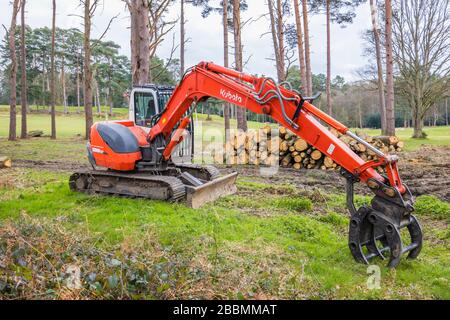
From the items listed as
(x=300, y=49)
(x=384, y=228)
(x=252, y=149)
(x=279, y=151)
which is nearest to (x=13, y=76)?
(x=300, y=49)

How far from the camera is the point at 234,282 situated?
3896 millimetres

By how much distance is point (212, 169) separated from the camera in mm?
8781

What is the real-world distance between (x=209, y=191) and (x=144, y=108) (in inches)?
88.2

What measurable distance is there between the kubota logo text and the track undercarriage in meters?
1.82

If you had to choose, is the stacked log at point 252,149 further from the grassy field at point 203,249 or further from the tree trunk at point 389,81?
the tree trunk at point 389,81

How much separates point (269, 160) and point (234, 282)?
32.7ft

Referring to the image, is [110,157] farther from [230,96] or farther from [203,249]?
[203,249]

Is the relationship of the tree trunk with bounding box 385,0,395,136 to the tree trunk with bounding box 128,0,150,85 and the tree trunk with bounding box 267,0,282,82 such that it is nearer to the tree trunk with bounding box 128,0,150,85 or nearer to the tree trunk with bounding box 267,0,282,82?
the tree trunk with bounding box 267,0,282,82

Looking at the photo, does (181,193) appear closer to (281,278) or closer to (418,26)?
(281,278)

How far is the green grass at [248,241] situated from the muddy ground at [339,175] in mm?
1453

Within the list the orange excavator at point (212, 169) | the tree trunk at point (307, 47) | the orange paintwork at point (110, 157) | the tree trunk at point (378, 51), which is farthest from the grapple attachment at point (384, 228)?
the tree trunk at point (378, 51)

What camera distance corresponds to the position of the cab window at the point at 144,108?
320 inches

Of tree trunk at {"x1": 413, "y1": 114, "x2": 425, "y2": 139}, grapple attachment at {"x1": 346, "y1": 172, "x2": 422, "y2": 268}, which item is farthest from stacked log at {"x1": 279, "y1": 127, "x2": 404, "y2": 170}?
tree trunk at {"x1": 413, "y1": 114, "x2": 425, "y2": 139}
